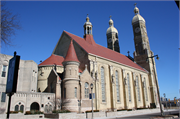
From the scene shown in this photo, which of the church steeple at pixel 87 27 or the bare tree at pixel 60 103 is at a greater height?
the church steeple at pixel 87 27

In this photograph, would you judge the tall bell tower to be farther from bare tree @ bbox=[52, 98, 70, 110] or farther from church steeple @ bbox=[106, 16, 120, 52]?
bare tree @ bbox=[52, 98, 70, 110]

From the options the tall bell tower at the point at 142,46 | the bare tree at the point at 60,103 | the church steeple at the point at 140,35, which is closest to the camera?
the bare tree at the point at 60,103

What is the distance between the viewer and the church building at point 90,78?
27281mm

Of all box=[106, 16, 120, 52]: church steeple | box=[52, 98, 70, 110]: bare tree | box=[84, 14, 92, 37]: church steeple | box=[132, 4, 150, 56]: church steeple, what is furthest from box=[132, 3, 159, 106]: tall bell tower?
box=[52, 98, 70, 110]: bare tree

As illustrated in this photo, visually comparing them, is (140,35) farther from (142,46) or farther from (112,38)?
(112,38)

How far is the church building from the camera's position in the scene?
89.5 ft

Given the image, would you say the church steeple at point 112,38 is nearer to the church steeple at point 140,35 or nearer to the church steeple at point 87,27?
the church steeple at point 140,35

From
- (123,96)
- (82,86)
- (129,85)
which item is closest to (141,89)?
(129,85)

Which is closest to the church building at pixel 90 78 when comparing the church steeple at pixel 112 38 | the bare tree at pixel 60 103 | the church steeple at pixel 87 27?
the church steeple at pixel 87 27

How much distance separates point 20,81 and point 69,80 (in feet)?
26.1

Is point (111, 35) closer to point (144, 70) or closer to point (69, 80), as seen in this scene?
point (144, 70)

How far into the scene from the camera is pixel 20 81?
25.6 meters

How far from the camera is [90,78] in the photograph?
2983 centimetres

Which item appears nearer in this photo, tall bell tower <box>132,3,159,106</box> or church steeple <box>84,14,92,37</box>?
church steeple <box>84,14,92,37</box>
